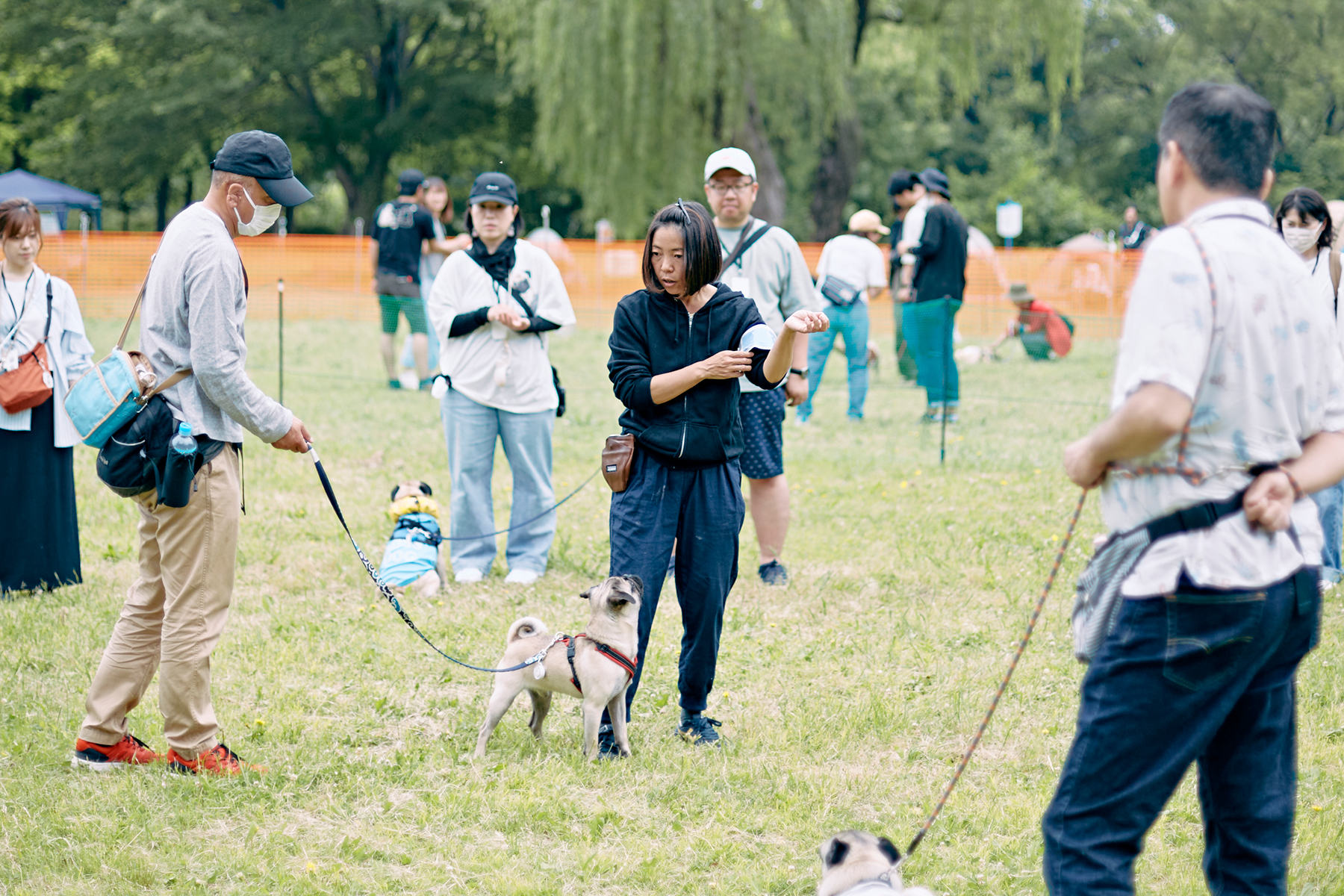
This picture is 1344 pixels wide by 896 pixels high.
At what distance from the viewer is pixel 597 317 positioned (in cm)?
2117

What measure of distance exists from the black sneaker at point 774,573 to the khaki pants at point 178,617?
3.06m

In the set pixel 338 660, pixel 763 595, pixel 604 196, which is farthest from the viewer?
pixel 604 196

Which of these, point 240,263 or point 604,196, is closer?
point 240,263

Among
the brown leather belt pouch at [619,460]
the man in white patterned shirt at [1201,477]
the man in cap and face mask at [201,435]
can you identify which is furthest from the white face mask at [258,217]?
the man in white patterned shirt at [1201,477]

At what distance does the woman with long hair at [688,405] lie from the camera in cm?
374

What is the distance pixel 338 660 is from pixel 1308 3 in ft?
162

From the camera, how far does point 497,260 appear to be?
5984 millimetres

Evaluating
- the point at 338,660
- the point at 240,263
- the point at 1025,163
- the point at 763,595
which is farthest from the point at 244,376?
the point at 1025,163

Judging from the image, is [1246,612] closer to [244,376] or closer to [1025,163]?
[244,376]

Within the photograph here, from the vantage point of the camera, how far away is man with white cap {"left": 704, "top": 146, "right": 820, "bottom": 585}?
5.42m

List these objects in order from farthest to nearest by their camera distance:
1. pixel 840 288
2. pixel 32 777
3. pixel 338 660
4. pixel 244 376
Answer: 1. pixel 840 288
2. pixel 338 660
3. pixel 32 777
4. pixel 244 376

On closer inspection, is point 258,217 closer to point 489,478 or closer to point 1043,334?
point 489,478

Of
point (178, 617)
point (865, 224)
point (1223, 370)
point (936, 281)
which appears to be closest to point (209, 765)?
point (178, 617)

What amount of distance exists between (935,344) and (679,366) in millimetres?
7326
